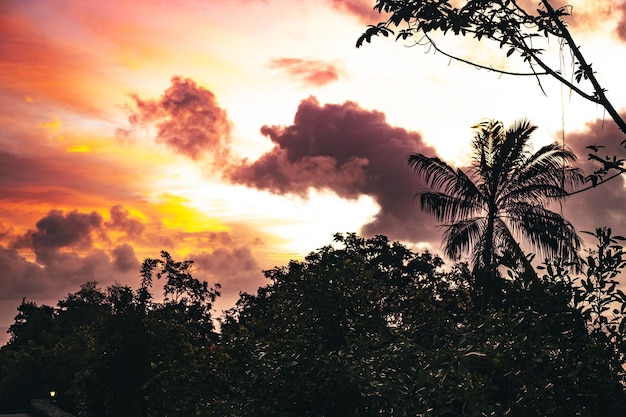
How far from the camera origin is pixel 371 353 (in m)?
8.25

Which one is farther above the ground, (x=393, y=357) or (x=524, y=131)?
(x=524, y=131)

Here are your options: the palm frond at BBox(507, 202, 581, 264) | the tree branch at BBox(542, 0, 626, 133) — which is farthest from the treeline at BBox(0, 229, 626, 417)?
the palm frond at BBox(507, 202, 581, 264)

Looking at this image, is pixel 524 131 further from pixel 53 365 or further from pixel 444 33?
pixel 53 365

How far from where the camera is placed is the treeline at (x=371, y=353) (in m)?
5.87

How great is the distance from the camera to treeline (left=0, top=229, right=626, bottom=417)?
587 cm

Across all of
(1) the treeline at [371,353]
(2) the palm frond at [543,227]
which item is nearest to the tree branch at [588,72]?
(1) the treeline at [371,353]

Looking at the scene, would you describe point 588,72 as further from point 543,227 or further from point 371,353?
point 543,227

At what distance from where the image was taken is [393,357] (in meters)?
7.70

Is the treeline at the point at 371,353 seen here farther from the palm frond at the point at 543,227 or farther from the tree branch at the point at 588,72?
the palm frond at the point at 543,227

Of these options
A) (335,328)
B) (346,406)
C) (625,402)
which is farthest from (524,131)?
Result: (625,402)

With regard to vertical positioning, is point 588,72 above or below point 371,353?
above

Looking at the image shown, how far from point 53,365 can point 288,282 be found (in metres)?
21.9

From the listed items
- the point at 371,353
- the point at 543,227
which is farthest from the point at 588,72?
the point at 543,227

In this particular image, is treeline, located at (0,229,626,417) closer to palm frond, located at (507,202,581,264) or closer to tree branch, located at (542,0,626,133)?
tree branch, located at (542,0,626,133)
